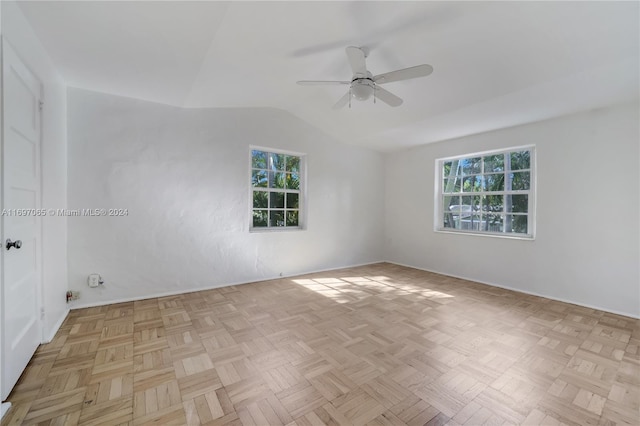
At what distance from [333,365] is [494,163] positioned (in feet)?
12.9

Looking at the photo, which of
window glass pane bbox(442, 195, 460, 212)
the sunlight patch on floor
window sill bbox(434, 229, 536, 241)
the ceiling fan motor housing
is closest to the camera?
the ceiling fan motor housing

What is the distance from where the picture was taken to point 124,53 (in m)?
2.35

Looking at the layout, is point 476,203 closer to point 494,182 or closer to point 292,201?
point 494,182

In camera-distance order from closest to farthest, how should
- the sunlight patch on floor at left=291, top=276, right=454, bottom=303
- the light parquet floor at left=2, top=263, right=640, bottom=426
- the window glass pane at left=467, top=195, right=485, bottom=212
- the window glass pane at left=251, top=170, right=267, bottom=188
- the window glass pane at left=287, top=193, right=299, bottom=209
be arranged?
1. the light parquet floor at left=2, top=263, right=640, bottom=426
2. the sunlight patch on floor at left=291, top=276, right=454, bottom=303
3. the window glass pane at left=251, top=170, right=267, bottom=188
4. the window glass pane at left=467, top=195, right=485, bottom=212
5. the window glass pane at left=287, top=193, right=299, bottom=209

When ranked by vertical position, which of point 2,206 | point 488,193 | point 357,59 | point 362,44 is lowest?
point 2,206

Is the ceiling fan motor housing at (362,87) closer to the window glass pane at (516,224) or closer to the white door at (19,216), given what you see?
the white door at (19,216)

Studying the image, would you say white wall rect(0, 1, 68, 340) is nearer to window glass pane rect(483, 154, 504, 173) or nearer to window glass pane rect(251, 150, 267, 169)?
window glass pane rect(251, 150, 267, 169)

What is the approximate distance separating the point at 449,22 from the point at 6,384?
3.90 m

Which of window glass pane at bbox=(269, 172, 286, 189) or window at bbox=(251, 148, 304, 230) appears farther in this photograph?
window glass pane at bbox=(269, 172, 286, 189)

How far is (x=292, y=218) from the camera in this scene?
4.68 meters

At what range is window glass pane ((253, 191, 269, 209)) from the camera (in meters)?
4.27

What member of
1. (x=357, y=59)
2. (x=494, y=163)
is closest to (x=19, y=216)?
(x=357, y=59)

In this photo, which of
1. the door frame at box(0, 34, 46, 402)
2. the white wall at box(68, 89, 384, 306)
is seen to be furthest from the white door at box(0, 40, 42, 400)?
the white wall at box(68, 89, 384, 306)

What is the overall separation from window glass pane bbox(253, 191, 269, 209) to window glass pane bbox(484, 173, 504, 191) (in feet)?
11.6
